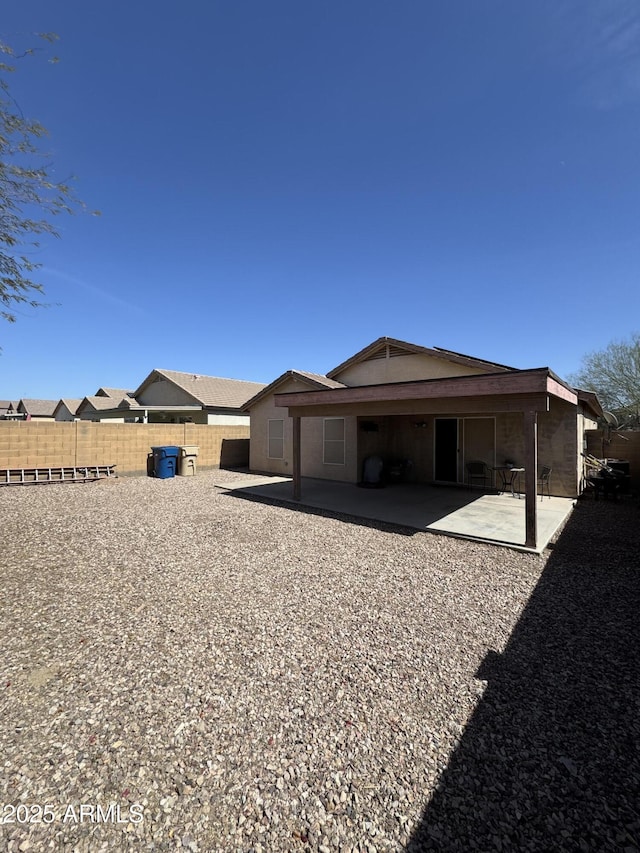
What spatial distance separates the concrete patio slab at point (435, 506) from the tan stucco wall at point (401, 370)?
3524 mm

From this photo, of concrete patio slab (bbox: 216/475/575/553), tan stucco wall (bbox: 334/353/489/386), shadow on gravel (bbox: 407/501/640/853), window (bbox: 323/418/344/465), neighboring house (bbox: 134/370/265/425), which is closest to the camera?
shadow on gravel (bbox: 407/501/640/853)

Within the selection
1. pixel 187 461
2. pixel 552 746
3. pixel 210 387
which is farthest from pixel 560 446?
pixel 210 387

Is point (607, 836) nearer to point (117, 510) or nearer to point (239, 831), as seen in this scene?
point (239, 831)

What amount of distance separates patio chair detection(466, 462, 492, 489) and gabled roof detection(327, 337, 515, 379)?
2.94 metres

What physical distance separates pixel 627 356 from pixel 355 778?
1062 inches

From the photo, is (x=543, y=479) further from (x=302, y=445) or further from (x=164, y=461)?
(x=164, y=461)

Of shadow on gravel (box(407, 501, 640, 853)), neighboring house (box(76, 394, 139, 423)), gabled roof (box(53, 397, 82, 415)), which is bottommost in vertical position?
shadow on gravel (box(407, 501, 640, 853))

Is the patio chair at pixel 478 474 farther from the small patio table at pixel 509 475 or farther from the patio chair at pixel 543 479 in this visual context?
the patio chair at pixel 543 479

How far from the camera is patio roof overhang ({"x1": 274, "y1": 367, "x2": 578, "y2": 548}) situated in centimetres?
582

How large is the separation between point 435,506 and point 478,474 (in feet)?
10.1

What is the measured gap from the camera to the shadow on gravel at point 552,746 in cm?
173

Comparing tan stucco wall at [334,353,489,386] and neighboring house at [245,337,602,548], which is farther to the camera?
tan stucco wall at [334,353,489,386]

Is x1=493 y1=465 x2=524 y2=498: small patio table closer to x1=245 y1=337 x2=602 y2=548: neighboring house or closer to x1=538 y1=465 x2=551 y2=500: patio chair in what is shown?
x1=245 y1=337 x2=602 y2=548: neighboring house

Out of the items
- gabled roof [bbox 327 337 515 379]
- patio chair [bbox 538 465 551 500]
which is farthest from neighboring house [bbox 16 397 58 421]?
patio chair [bbox 538 465 551 500]
